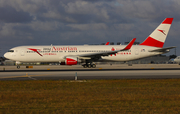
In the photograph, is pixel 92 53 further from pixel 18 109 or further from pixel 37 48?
pixel 18 109

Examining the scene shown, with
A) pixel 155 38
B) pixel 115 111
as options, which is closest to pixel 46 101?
pixel 115 111

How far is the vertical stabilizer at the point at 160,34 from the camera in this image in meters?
42.3

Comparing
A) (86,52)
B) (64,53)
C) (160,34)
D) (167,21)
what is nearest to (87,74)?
(86,52)

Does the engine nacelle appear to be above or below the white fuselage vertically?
below

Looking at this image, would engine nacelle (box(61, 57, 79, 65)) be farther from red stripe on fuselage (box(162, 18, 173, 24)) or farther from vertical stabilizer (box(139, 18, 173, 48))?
red stripe on fuselage (box(162, 18, 173, 24))

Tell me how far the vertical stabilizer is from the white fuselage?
1.49 metres

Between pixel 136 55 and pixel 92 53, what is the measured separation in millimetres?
8572

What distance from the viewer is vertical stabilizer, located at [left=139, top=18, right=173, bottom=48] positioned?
139 ft

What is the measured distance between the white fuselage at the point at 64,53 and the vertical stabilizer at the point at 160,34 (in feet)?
4.88

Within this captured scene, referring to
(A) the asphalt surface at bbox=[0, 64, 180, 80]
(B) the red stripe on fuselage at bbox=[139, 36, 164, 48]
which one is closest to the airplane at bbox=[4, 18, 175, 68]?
(B) the red stripe on fuselage at bbox=[139, 36, 164, 48]

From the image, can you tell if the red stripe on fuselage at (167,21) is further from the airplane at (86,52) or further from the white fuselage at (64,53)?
the white fuselage at (64,53)

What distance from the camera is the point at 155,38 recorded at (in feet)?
139

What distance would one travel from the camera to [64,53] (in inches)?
1603

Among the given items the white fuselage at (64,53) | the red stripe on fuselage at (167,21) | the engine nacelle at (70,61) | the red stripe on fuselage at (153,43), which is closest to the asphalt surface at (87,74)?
the engine nacelle at (70,61)
